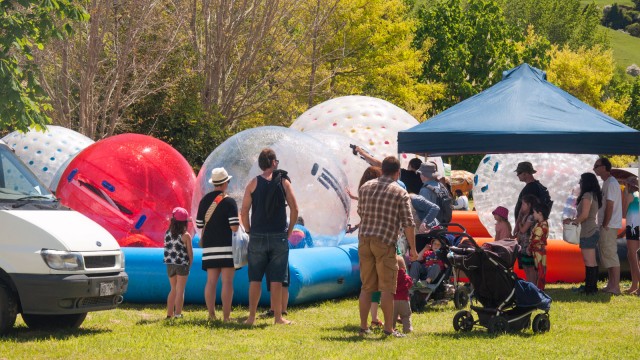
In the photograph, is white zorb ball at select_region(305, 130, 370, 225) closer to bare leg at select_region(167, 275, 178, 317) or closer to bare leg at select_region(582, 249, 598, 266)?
bare leg at select_region(582, 249, 598, 266)

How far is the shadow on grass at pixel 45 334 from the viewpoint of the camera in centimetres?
996

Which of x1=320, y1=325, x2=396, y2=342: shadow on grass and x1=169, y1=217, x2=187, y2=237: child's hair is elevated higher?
x1=169, y1=217, x2=187, y2=237: child's hair

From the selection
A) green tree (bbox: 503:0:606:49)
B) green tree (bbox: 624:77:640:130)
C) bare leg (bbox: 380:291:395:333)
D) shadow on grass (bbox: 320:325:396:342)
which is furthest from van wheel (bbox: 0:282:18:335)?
green tree (bbox: 503:0:606:49)

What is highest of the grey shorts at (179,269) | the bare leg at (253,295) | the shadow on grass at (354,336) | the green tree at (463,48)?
the green tree at (463,48)

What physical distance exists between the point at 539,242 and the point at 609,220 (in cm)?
149

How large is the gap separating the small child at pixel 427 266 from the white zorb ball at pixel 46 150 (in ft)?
26.6

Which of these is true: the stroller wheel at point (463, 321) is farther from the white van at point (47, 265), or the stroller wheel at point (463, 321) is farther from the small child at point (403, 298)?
the white van at point (47, 265)

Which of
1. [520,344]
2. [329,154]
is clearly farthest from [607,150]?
[520,344]

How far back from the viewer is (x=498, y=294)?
10.6m

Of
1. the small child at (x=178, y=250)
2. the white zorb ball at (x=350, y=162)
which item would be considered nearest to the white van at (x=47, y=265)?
the small child at (x=178, y=250)

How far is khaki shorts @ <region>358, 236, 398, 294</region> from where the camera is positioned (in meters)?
10.0

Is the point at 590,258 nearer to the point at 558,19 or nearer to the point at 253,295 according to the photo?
the point at 253,295

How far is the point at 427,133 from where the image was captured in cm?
1445

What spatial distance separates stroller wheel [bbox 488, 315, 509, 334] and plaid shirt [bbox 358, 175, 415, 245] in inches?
55.6
